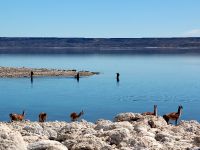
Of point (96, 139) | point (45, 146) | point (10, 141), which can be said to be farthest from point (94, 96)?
point (10, 141)

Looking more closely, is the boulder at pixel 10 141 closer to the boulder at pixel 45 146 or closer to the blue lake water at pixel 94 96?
the boulder at pixel 45 146

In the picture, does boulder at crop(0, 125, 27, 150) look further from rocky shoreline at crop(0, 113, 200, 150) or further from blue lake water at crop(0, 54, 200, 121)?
blue lake water at crop(0, 54, 200, 121)

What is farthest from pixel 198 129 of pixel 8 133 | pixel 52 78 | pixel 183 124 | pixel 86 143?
pixel 52 78

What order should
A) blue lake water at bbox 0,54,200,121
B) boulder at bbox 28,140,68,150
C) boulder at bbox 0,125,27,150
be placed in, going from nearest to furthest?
1. boulder at bbox 0,125,27,150
2. boulder at bbox 28,140,68,150
3. blue lake water at bbox 0,54,200,121

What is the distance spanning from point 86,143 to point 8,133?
2.13 metres

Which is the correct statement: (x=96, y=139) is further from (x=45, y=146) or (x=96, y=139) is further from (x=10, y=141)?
(x=10, y=141)

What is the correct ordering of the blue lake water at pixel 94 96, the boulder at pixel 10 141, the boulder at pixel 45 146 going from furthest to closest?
the blue lake water at pixel 94 96 → the boulder at pixel 45 146 → the boulder at pixel 10 141

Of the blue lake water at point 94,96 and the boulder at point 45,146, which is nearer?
the boulder at point 45,146

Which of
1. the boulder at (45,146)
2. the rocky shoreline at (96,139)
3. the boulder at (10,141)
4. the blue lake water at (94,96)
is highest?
the boulder at (10,141)

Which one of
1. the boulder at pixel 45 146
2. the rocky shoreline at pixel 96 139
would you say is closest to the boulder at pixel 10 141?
the rocky shoreline at pixel 96 139

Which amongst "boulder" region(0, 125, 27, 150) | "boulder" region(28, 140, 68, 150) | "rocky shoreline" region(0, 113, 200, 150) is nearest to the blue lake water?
"rocky shoreline" region(0, 113, 200, 150)

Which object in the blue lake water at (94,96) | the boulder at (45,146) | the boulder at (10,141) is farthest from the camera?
the blue lake water at (94,96)

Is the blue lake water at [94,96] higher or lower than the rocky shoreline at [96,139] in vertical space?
lower

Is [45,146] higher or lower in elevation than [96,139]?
higher
